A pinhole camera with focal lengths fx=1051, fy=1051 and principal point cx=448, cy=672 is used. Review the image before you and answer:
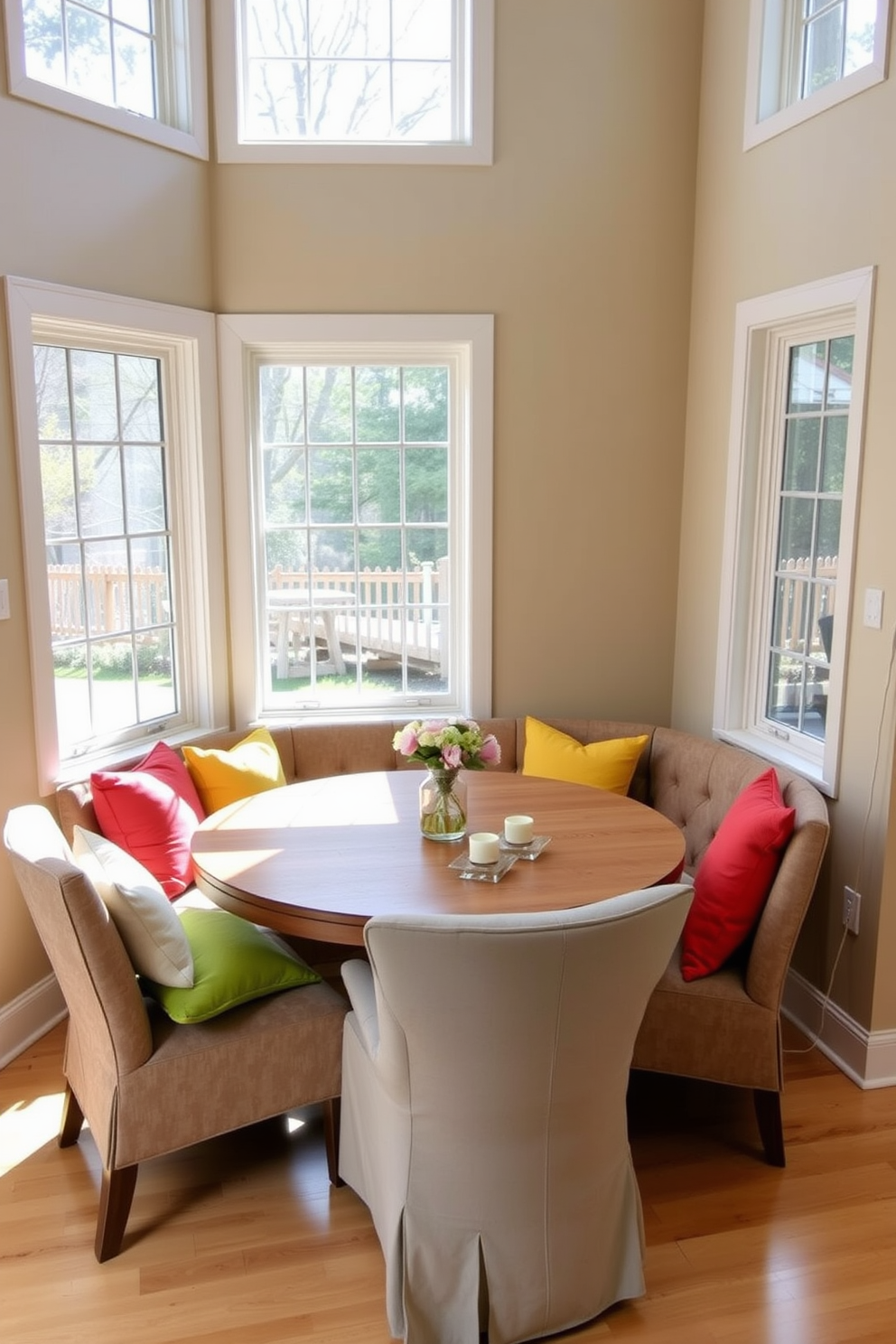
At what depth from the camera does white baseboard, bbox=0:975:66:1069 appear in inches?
120

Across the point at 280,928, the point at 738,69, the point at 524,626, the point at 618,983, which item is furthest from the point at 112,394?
the point at 618,983

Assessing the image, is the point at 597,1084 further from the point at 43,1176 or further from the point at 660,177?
the point at 660,177

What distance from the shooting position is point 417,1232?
1969mm

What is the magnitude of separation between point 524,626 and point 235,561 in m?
1.11

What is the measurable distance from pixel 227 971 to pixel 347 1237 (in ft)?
2.14

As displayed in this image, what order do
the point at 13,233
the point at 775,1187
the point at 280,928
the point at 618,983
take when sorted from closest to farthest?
1. the point at 618,983
2. the point at 280,928
3. the point at 775,1187
4. the point at 13,233

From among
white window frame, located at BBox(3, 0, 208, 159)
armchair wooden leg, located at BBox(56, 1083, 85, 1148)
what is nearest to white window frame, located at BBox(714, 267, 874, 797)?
white window frame, located at BBox(3, 0, 208, 159)

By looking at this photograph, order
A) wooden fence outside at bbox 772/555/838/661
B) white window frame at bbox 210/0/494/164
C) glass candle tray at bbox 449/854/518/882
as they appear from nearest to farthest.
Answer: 1. glass candle tray at bbox 449/854/518/882
2. wooden fence outside at bbox 772/555/838/661
3. white window frame at bbox 210/0/494/164

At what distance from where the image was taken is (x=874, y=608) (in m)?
2.84

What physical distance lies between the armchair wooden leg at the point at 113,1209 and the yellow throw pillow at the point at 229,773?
1.26 meters

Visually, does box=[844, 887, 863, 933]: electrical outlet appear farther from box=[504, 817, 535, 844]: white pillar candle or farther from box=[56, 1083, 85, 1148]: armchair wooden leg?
box=[56, 1083, 85, 1148]: armchair wooden leg

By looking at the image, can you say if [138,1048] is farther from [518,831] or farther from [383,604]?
[383,604]

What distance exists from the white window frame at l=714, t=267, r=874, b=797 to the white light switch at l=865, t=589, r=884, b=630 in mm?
75

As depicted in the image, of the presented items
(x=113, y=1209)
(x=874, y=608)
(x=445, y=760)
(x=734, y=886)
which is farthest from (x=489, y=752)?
(x=113, y=1209)
